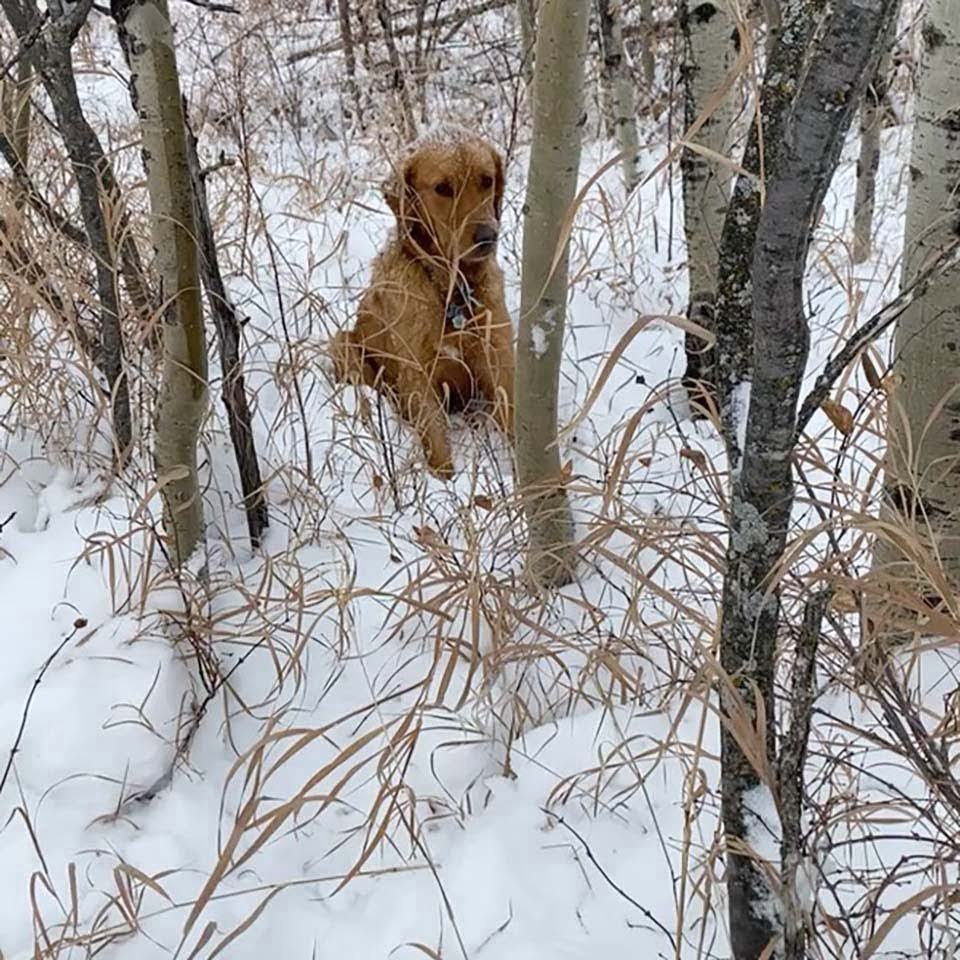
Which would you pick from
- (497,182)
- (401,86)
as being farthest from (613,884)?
(401,86)

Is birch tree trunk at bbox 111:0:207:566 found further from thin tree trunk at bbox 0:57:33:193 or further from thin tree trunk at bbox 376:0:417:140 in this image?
thin tree trunk at bbox 376:0:417:140

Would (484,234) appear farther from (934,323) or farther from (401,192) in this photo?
(934,323)

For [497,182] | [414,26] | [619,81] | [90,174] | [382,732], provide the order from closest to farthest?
[382,732] → [90,174] → [497,182] → [619,81] → [414,26]

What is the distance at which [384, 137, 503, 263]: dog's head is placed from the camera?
260 centimetres

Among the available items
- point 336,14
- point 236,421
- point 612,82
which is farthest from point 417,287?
point 336,14

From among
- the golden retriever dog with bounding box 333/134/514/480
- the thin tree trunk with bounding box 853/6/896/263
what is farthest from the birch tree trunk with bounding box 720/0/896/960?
the thin tree trunk with bounding box 853/6/896/263

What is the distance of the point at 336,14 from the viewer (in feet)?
27.2

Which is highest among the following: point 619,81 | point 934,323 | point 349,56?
point 349,56

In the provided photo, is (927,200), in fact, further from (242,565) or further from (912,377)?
(242,565)

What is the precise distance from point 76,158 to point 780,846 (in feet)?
6.01

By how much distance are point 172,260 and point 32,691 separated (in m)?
0.76

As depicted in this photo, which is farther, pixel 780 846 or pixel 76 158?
pixel 76 158

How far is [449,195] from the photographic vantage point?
2.62 m

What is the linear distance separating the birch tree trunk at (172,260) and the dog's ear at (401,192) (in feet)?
3.11
